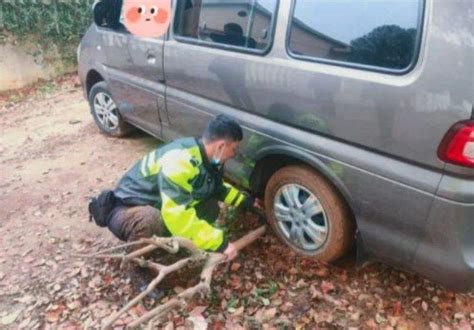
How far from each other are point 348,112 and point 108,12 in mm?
2973

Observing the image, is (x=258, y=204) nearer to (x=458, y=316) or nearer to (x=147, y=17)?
(x=458, y=316)

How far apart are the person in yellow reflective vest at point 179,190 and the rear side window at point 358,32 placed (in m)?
0.66

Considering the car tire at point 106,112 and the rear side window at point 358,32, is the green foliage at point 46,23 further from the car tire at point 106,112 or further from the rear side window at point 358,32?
the rear side window at point 358,32

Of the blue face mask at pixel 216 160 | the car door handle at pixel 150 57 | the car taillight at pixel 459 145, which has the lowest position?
the blue face mask at pixel 216 160

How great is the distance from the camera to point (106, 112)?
511 centimetres

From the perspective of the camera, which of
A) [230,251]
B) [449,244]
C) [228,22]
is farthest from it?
[228,22]

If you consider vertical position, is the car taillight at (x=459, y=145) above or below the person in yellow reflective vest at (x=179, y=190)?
above

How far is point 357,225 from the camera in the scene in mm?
2521

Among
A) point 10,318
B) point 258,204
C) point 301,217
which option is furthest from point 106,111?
point 301,217

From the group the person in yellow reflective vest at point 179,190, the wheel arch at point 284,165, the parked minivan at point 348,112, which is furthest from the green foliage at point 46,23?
the wheel arch at point 284,165

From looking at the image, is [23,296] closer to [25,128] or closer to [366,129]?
[366,129]

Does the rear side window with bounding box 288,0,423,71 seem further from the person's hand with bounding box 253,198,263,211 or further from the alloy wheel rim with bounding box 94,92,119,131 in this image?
the alloy wheel rim with bounding box 94,92,119,131

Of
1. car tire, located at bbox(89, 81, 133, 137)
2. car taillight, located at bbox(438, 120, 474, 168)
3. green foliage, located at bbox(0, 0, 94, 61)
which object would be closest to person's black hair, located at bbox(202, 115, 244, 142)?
car taillight, located at bbox(438, 120, 474, 168)

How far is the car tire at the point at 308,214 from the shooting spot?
103 inches
